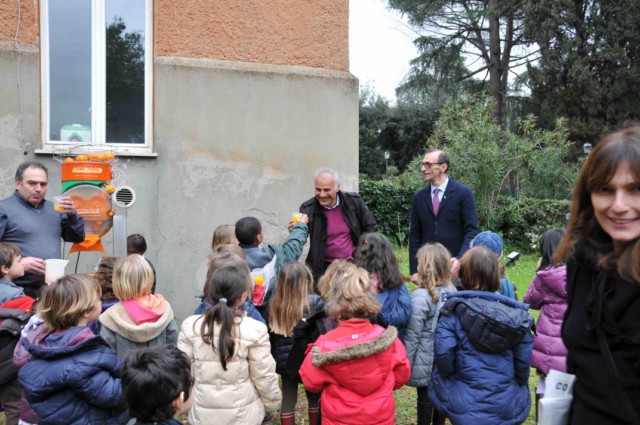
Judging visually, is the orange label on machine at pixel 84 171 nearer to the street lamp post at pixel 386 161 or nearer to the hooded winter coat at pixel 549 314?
the hooded winter coat at pixel 549 314

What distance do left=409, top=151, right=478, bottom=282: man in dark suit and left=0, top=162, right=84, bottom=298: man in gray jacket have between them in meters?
2.92

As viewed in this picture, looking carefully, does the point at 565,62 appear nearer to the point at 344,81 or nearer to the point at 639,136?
the point at 344,81

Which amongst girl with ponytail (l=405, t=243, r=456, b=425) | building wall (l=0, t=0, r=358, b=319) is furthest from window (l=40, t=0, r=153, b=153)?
girl with ponytail (l=405, t=243, r=456, b=425)

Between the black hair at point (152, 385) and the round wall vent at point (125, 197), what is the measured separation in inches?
147

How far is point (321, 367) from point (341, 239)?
213cm

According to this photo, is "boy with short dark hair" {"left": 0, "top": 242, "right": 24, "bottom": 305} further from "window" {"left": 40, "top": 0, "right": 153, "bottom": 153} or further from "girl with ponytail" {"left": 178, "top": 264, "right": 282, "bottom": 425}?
"window" {"left": 40, "top": 0, "right": 153, "bottom": 153}

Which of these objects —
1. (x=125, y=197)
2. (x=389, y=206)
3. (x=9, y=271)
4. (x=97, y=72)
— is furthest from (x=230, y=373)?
(x=389, y=206)

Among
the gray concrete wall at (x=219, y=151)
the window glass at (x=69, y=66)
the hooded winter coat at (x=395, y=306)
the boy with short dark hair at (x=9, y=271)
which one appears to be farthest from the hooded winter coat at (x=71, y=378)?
the window glass at (x=69, y=66)

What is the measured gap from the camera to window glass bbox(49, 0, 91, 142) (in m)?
5.68

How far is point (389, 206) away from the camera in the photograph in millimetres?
16766

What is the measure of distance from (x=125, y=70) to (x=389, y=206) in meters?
11.7

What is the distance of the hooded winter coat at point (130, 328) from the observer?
3.31 m

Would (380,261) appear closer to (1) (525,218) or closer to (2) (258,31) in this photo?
(2) (258,31)

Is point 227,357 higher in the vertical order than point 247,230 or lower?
lower
